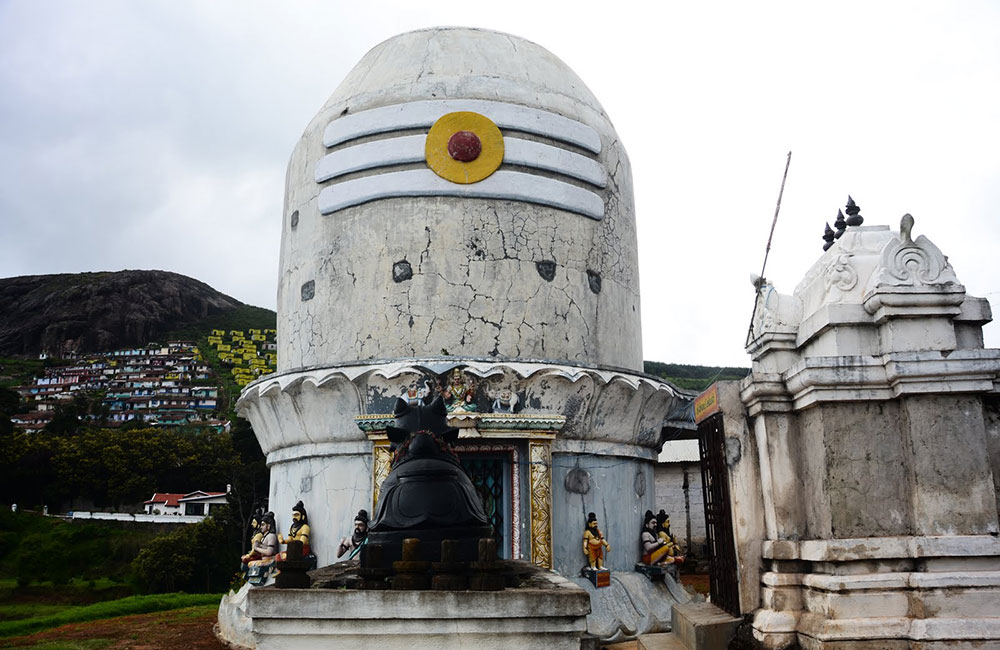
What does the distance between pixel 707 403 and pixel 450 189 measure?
312 inches

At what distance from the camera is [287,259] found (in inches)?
623

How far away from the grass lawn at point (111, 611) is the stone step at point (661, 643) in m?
12.3

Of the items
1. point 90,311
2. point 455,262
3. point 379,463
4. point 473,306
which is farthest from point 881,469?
point 90,311

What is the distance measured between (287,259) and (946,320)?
12.3m

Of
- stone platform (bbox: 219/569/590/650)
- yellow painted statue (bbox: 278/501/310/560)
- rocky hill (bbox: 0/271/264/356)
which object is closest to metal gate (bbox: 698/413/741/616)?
stone platform (bbox: 219/569/590/650)

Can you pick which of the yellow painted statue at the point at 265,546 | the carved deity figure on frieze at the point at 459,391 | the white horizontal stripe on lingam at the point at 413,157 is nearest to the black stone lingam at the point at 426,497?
the carved deity figure on frieze at the point at 459,391

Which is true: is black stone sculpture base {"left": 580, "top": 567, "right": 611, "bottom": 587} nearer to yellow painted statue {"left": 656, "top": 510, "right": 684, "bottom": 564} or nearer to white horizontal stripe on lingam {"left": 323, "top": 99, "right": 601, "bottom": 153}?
yellow painted statue {"left": 656, "top": 510, "right": 684, "bottom": 564}

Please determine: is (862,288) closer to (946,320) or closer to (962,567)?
(946,320)

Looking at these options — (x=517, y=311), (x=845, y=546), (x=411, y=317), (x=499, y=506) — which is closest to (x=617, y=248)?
(x=517, y=311)

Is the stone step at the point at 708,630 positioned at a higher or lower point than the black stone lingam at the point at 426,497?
lower

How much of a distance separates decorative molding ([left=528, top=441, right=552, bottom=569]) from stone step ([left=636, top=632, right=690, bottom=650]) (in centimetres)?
426

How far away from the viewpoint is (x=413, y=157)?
571 inches

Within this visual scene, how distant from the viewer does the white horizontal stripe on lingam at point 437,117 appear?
48.5 feet

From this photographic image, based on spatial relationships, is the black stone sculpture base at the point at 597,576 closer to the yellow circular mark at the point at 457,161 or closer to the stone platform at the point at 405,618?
the yellow circular mark at the point at 457,161
